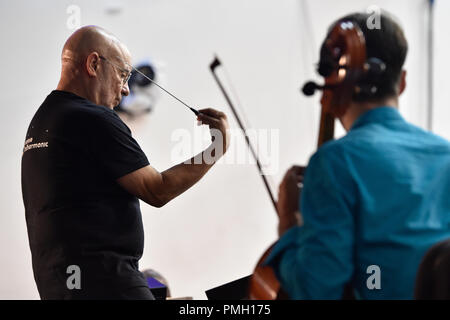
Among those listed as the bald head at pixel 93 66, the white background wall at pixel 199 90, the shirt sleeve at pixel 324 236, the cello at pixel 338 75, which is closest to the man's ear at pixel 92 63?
the bald head at pixel 93 66

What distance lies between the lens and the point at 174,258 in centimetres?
342

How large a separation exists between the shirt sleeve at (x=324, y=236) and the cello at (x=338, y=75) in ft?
0.31

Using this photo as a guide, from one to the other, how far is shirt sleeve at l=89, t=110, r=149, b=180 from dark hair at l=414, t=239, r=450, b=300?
79 centimetres

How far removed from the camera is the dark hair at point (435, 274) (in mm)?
978

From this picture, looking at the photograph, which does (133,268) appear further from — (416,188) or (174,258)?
(174,258)

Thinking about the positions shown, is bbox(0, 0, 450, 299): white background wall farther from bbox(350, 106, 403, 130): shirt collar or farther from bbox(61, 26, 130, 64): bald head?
bbox(350, 106, 403, 130): shirt collar

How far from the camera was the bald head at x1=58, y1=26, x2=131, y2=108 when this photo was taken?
68.7 inches

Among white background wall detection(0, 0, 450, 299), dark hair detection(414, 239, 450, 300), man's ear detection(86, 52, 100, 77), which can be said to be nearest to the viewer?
dark hair detection(414, 239, 450, 300)

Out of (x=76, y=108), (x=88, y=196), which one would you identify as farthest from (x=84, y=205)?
(x=76, y=108)

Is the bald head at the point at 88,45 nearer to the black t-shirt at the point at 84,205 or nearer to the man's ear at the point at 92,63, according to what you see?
the man's ear at the point at 92,63

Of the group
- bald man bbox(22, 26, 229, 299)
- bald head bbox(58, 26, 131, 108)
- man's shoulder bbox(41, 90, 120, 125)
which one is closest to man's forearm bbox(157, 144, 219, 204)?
bald man bbox(22, 26, 229, 299)
